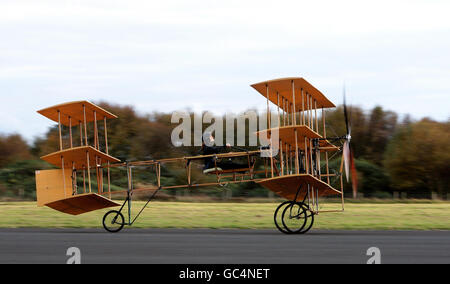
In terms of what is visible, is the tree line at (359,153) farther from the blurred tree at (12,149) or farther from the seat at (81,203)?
the seat at (81,203)

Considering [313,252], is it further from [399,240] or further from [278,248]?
[399,240]

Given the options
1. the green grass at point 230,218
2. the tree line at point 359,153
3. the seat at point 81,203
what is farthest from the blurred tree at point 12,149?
the seat at point 81,203

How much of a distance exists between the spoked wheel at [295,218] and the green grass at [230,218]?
6.53 ft

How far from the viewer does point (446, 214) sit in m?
22.2

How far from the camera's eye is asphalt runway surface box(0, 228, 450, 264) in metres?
11.1

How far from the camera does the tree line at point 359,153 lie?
34.1 metres

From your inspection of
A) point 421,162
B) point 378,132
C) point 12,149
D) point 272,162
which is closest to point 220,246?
point 272,162

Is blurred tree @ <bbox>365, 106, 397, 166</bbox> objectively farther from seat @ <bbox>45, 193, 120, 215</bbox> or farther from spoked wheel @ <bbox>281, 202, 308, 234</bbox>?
seat @ <bbox>45, 193, 120, 215</bbox>

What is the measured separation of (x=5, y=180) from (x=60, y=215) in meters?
14.4


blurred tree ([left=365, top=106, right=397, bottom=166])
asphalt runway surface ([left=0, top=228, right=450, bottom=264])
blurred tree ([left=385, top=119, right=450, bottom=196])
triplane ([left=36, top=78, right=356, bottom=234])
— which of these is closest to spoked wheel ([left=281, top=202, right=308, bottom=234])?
triplane ([left=36, top=78, right=356, bottom=234])

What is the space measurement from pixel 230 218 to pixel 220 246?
7.49 meters

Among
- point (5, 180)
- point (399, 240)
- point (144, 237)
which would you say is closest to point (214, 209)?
point (144, 237)

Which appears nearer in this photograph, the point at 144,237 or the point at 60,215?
the point at 144,237

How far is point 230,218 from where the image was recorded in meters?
20.4
